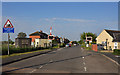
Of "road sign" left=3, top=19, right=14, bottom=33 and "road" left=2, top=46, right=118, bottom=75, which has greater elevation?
"road sign" left=3, top=19, right=14, bottom=33

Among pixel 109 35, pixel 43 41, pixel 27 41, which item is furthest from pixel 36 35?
pixel 109 35

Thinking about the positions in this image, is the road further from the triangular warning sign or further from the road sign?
the triangular warning sign

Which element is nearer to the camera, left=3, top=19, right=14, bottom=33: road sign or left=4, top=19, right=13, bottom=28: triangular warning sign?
left=4, top=19, right=13, bottom=28: triangular warning sign

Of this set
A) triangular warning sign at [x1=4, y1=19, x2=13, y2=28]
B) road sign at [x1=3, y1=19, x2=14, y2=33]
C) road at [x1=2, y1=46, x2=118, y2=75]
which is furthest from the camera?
road sign at [x1=3, y1=19, x2=14, y2=33]

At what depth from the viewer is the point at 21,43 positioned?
50.9 metres

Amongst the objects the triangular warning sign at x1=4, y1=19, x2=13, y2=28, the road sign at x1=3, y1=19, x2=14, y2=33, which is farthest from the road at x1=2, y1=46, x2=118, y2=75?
the triangular warning sign at x1=4, y1=19, x2=13, y2=28

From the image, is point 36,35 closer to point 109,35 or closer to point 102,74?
point 109,35

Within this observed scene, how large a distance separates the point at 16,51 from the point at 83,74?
2341 centimetres

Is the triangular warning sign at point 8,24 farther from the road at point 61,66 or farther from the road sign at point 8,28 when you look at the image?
the road at point 61,66

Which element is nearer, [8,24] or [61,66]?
[61,66]

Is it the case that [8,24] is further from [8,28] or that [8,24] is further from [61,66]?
[61,66]

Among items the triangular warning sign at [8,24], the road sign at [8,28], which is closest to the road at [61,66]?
the road sign at [8,28]

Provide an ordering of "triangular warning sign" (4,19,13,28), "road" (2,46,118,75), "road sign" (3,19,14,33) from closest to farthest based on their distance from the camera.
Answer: "road" (2,46,118,75) → "triangular warning sign" (4,19,13,28) → "road sign" (3,19,14,33)

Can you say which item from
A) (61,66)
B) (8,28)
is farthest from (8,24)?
(61,66)
